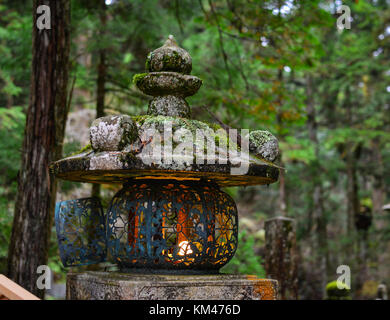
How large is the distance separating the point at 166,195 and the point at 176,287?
0.66 metres

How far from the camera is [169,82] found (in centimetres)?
363

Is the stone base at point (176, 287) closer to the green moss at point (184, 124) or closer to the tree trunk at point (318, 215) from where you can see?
the green moss at point (184, 124)

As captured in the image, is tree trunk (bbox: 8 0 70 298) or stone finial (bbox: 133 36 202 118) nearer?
stone finial (bbox: 133 36 202 118)

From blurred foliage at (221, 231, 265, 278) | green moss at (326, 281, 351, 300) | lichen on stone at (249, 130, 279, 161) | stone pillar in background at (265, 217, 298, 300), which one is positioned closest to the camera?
lichen on stone at (249, 130, 279, 161)

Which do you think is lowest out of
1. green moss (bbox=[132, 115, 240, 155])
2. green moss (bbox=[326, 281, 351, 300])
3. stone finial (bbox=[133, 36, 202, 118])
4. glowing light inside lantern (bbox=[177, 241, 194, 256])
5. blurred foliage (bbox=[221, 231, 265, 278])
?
green moss (bbox=[326, 281, 351, 300])

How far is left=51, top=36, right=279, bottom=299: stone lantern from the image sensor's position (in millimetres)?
3076

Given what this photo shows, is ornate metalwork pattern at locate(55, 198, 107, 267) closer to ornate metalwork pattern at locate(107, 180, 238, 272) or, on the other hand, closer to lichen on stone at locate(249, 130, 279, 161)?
ornate metalwork pattern at locate(107, 180, 238, 272)

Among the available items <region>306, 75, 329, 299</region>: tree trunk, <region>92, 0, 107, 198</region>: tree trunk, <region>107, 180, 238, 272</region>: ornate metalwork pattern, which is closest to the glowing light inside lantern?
<region>107, 180, 238, 272</region>: ornate metalwork pattern

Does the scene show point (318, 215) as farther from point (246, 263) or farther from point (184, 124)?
point (184, 124)

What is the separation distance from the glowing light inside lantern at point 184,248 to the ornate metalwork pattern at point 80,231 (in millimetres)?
942

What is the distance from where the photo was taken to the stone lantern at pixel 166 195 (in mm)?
3076

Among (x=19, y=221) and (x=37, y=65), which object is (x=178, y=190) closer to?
(x=19, y=221)

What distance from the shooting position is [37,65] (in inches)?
183
